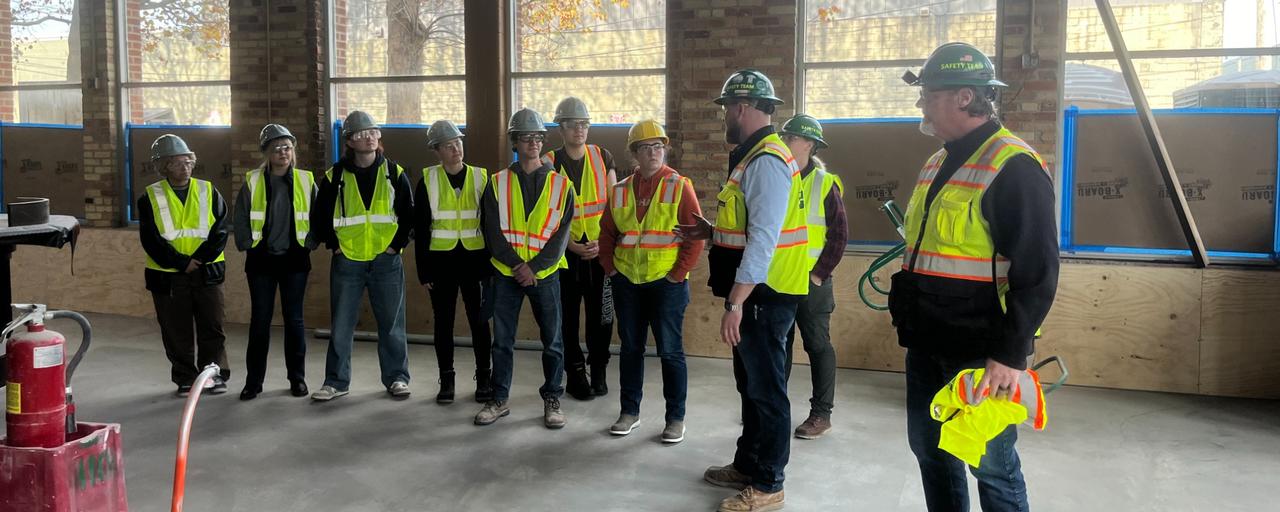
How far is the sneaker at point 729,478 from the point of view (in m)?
4.47

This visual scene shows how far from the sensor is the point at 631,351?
206 inches

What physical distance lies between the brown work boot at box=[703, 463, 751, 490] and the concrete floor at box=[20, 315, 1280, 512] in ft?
0.22

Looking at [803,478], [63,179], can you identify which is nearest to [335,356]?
[803,478]

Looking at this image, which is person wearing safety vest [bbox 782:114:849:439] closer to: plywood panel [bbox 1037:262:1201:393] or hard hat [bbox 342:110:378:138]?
plywood panel [bbox 1037:262:1201:393]

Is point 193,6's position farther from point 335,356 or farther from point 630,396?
point 630,396

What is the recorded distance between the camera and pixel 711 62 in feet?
23.6

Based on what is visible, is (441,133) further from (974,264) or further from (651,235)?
(974,264)

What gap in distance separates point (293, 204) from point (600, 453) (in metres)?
2.64

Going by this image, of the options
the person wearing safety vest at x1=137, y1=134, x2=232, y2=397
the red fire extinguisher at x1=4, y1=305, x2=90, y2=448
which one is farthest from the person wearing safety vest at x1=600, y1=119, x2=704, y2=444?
the person wearing safety vest at x1=137, y1=134, x2=232, y2=397

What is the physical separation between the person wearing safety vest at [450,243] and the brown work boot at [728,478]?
1.71m

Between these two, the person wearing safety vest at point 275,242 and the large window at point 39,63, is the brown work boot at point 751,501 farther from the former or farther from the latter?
the large window at point 39,63

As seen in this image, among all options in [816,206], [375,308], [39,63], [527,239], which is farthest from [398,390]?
[39,63]

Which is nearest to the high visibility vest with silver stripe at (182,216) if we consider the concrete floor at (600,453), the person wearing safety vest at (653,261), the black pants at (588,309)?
the concrete floor at (600,453)

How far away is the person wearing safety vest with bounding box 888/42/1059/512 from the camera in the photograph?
2.58m
